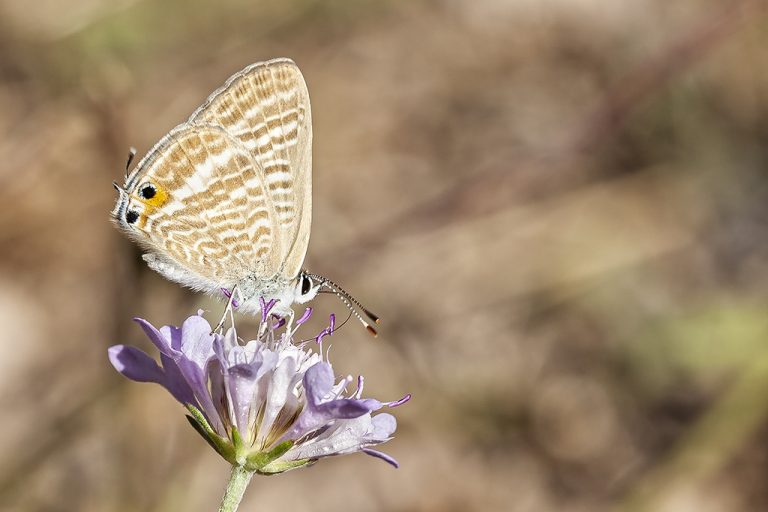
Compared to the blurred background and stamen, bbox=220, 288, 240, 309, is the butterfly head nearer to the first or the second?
stamen, bbox=220, 288, 240, 309

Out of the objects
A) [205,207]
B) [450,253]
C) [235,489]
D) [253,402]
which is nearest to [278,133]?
[205,207]

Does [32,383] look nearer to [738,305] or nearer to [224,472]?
[224,472]

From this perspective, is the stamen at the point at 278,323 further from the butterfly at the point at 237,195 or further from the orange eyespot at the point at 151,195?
the orange eyespot at the point at 151,195

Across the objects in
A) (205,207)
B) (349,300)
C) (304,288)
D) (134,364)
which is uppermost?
(205,207)

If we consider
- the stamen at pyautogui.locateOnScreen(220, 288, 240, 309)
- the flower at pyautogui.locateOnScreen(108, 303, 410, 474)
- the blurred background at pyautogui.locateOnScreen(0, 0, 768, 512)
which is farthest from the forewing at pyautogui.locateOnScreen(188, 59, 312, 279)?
the blurred background at pyautogui.locateOnScreen(0, 0, 768, 512)

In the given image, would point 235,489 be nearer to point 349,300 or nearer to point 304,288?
point 304,288

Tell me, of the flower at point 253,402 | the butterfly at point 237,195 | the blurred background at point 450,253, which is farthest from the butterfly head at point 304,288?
the blurred background at point 450,253

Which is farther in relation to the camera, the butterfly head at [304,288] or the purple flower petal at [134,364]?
the butterfly head at [304,288]
